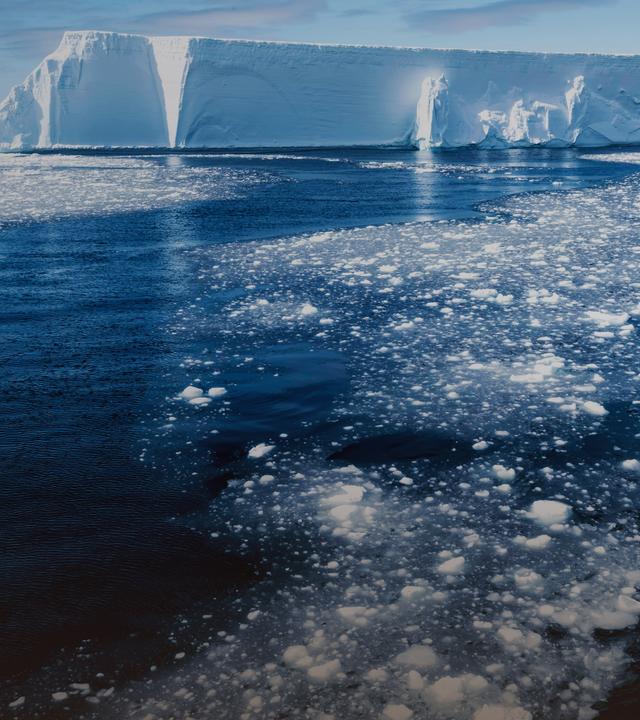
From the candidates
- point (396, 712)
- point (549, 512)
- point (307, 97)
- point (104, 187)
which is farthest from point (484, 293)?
point (307, 97)

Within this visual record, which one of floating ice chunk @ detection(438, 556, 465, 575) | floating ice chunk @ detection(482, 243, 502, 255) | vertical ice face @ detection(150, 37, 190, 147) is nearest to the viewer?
floating ice chunk @ detection(438, 556, 465, 575)

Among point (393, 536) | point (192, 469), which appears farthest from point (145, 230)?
point (393, 536)

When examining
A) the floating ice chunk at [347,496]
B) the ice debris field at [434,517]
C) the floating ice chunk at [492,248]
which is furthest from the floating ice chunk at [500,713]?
the floating ice chunk at [492,248]

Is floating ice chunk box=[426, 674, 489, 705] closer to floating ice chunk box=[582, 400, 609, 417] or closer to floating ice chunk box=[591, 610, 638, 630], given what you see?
floating ice chunk box=[591, 610, 638, 630]

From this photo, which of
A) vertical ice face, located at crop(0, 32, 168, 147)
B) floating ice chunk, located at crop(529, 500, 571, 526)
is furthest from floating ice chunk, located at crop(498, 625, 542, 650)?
vertical ice face, located at crop(0, 32, 168, 147)

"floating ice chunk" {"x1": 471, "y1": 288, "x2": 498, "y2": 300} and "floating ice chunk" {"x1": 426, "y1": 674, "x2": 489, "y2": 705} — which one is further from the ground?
"floating ice chunk" {"x1": 471, "y1": 288, "x2": 498, "y2": 300}

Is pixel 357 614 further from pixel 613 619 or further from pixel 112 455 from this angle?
pixel 112 455
